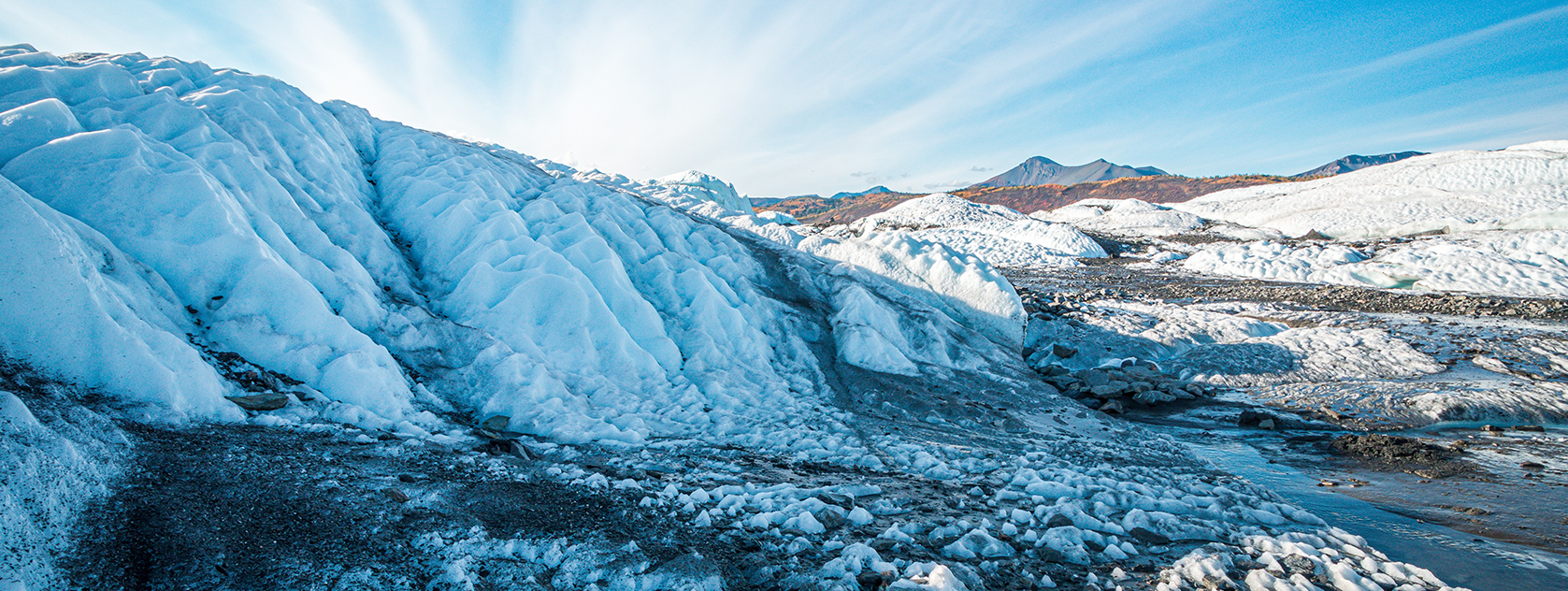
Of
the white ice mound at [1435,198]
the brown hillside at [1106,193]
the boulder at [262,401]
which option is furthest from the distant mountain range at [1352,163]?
the boulder at [262,401]

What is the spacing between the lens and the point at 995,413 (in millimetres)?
10500

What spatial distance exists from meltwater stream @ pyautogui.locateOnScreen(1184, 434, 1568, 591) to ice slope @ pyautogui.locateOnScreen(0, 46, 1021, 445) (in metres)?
6.05

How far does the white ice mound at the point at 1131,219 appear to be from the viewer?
59688 millimetres

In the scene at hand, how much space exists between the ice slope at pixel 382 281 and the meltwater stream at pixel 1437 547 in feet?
19.8

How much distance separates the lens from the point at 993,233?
5194cm

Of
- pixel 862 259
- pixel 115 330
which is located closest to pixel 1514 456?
pixel 862 259

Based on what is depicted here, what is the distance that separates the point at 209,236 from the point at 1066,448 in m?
12.0

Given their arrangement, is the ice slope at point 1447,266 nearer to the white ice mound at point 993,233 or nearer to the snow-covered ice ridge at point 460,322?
the white ice mound at point 993,233

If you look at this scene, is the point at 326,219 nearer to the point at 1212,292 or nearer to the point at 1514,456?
the point at 1514,456

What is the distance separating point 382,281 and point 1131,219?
71168mm

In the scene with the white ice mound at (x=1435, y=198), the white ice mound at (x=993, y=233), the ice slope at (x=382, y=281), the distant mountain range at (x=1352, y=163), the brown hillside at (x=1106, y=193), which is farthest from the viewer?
the distant mountain range at (x=1352, y=163)

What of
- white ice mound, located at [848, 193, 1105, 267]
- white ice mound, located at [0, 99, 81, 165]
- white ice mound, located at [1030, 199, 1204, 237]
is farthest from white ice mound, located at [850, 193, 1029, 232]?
white ice mound, located at [0, 99, 81, 165]

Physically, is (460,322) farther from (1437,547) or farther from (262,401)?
(1437,547)

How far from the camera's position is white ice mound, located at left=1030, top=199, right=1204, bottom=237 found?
59.7 metres
